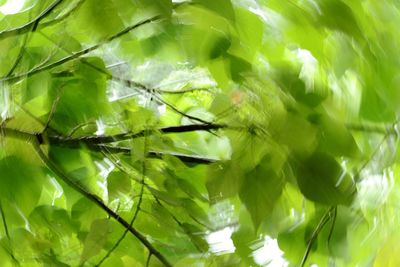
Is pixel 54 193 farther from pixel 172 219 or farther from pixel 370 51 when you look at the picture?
pixel 370 51

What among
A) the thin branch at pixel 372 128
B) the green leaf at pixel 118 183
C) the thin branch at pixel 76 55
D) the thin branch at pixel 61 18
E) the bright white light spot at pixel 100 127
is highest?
the thin branch at pixel 61 18

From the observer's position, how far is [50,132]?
30 cm

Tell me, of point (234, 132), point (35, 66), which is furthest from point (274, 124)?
point (35, 66)

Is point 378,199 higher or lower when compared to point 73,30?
lower

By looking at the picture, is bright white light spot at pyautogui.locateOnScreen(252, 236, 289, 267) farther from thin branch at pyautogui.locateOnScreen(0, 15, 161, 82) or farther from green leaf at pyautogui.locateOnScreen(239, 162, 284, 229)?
thin branch at pyautogui.locateOnScreen(0, 15, 161, 82)

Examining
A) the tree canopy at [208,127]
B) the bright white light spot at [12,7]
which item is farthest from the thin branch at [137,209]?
the bright white light spot at [12,7]

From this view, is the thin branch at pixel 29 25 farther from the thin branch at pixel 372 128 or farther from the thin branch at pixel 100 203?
the thin branch at pixel 372 128

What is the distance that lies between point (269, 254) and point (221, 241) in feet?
0.08

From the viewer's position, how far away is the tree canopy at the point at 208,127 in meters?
0.28

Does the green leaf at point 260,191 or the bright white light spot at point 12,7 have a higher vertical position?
the bright white light spot at point 12,7

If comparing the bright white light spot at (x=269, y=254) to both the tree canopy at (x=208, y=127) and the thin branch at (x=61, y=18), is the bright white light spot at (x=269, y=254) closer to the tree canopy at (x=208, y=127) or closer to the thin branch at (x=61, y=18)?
the tree canopy at (x=208, y=127)

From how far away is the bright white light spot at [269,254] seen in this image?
288 millimetres

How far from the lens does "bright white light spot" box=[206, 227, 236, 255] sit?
291mm

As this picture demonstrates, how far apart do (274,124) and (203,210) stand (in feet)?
0.20
